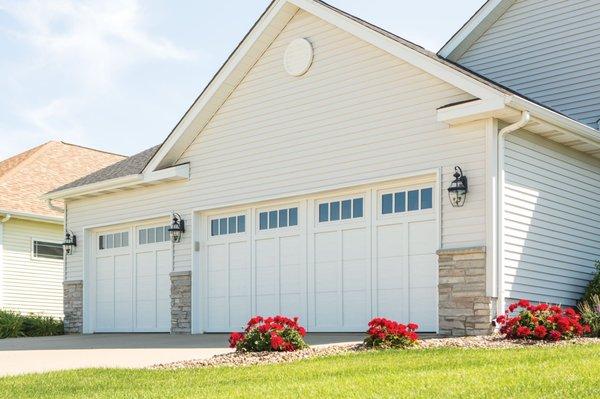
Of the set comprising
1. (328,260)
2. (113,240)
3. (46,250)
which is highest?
(113,240)

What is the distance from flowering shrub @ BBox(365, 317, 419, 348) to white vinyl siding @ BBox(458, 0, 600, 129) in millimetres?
6971

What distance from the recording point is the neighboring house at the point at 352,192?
13.1 m

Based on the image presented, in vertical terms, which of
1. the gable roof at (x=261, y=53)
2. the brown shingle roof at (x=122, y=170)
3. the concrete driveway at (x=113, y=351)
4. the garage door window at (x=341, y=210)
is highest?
the gable roof at (x=261, y=53)

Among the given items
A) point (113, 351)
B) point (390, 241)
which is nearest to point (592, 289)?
point (390, 241)

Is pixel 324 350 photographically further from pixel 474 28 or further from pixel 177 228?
pixel 474 28

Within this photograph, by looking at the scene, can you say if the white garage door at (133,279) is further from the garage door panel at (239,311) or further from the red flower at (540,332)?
the red flower at (540,332)

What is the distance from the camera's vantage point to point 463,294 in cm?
1299

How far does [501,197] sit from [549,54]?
4.90m

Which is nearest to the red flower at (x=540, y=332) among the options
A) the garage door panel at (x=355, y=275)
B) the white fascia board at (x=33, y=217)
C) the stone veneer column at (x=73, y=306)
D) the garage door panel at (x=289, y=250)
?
the garage door panel at (x=355, y=275)

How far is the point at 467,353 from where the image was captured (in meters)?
9.77

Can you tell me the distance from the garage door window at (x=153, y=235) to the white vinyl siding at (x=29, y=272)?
22.8 feet

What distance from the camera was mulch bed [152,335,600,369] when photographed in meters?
10.2

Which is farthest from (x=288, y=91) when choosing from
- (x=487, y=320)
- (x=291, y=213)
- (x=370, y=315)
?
(x=487, y=320)

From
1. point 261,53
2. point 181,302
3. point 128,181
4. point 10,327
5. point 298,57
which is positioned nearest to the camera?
point 298,57
